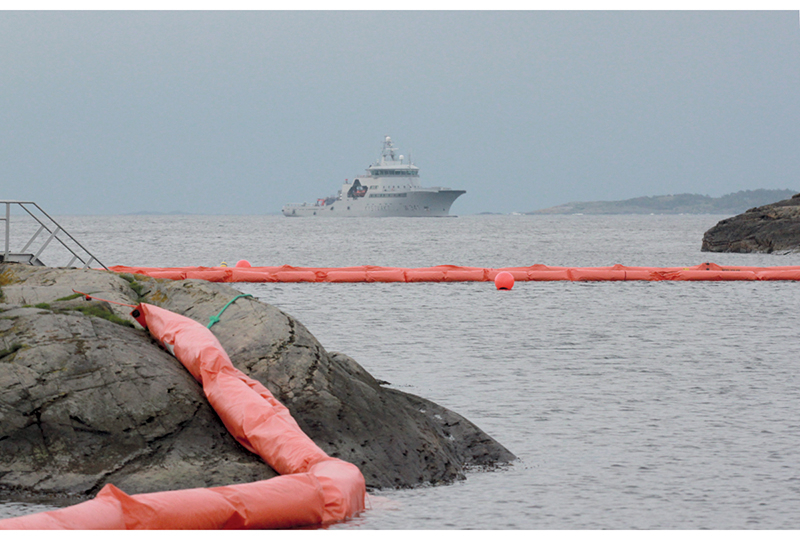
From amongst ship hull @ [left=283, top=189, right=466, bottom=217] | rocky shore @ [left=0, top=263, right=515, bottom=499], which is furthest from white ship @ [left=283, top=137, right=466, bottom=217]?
rocky shore @ [left=0, top=263, right=515, bottom=499]

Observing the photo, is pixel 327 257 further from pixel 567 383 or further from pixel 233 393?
pixel 233 393

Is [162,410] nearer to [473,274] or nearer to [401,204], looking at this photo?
[473,274]

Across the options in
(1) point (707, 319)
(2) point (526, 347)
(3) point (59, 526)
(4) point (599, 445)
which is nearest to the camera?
(3) point (59, 526)

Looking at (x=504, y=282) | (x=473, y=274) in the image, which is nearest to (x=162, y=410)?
(x=504, y=282)

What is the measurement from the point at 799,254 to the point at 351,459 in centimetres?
3970

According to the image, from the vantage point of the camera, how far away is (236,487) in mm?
5469

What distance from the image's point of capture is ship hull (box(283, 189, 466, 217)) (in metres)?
133

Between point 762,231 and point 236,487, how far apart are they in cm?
4334

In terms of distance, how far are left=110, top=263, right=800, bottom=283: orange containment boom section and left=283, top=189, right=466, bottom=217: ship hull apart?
10459 centimetres

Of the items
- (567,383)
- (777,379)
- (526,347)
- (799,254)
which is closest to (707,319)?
(526,347)

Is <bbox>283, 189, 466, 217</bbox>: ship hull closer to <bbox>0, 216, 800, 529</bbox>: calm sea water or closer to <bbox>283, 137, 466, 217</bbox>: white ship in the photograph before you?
<bbox>283, 137, 466, 217</bbox>: white ship

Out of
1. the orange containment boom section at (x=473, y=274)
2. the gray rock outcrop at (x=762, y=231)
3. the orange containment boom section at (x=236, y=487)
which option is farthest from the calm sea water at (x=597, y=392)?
the gray rock outcrop at (x=762, y=231)

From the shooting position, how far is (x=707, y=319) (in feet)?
60.1

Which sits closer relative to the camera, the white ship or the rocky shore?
the rocky shore
